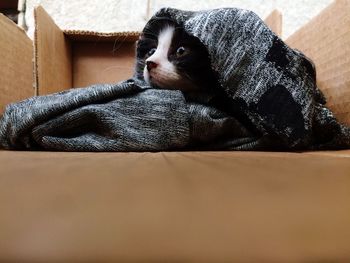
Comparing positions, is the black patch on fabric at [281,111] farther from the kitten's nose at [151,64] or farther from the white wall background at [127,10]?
the white wall background at [127,10]

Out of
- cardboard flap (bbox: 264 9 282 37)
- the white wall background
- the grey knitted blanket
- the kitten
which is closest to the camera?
the grey knitted blanket

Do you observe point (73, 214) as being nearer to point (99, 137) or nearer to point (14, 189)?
point (14, 189)

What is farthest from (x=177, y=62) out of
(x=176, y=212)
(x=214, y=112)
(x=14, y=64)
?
(x=176, y=212)

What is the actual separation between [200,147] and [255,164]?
0.31m

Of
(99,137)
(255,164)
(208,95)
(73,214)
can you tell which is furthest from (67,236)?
(208,95)

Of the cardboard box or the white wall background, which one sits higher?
the white wall background

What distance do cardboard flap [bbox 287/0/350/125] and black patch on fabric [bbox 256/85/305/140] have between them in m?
0.18

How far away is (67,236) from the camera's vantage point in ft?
0.59

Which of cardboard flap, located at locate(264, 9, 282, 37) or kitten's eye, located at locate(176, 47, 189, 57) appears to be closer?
kitten's eye, located at locate(176, 47, 189, 57)

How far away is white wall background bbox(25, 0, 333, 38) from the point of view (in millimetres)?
1411

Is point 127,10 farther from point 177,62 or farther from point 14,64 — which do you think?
point 177,62

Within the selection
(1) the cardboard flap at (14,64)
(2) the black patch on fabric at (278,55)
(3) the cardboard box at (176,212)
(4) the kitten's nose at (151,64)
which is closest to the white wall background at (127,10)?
(1) the cardboard flap at (14,64)

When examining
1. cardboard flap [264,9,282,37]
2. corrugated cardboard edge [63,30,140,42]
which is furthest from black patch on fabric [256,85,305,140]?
corrugated cardboard edge [63,30,140,42]

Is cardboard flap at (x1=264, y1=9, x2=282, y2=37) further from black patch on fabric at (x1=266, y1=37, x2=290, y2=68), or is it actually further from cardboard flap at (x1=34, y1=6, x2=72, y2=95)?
cardboard flap at (x1=34, y1=6, x2=72, y2=95)
